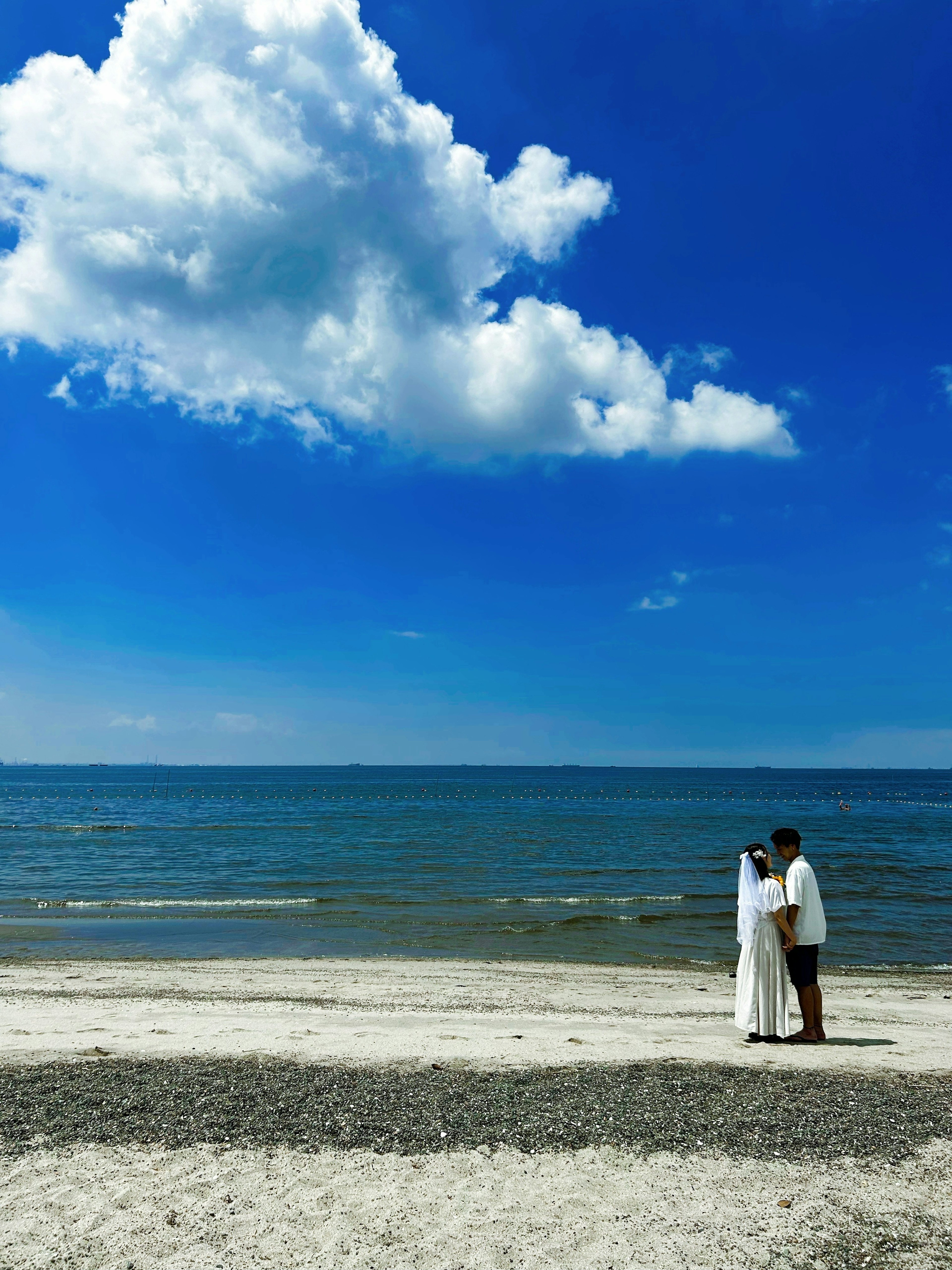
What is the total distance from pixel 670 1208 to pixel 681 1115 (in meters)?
1.40

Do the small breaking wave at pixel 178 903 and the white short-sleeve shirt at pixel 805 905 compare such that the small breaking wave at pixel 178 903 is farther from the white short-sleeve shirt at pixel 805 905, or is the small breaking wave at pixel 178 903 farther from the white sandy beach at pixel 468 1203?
the white short-sleeve shirt at pixel 805 905

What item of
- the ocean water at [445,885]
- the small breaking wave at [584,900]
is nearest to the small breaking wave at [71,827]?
the ocean water at [445,885]

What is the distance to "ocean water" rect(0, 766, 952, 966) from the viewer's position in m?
17.0

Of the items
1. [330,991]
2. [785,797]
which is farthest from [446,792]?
[330,991]

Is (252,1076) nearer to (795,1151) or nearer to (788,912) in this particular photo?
(795,1151)

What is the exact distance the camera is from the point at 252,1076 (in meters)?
7.36

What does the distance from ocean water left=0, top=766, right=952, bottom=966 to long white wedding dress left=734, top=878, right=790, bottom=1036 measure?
22.8 feet

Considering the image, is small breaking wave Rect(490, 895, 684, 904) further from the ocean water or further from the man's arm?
the man's arm

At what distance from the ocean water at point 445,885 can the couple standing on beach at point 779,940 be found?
7031mm

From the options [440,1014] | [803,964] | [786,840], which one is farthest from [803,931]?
[440,1014]

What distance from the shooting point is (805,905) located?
28.9 feet

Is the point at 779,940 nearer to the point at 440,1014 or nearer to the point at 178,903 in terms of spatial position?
the point at 440,1014

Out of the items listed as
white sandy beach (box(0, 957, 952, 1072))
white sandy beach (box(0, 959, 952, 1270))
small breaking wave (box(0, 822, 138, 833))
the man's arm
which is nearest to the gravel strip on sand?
white sandy beach (box(0, 959, 952, 1270))

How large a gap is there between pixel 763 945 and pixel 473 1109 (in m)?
4.28
